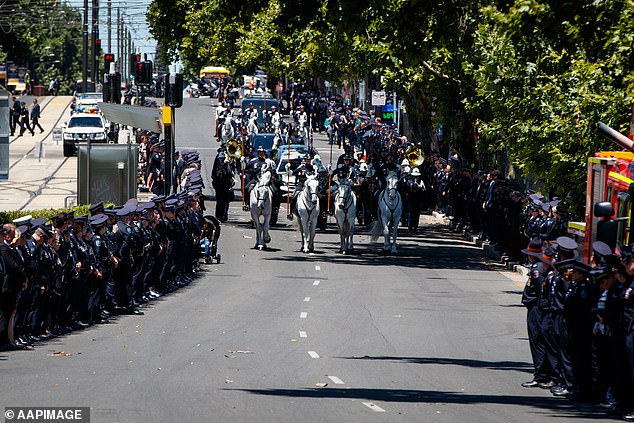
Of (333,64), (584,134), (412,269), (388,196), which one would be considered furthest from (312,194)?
(333,64)

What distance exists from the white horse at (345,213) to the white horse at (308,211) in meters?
0.54

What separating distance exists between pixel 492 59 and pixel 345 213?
5.06 meters

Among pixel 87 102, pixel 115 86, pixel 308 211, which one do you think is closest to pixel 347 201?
pixel 308 211

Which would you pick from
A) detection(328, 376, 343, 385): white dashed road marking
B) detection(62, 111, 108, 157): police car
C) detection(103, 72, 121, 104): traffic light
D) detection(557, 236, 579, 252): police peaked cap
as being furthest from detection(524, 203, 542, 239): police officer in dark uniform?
detection(62, 111, 108, 157): police car

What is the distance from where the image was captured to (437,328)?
795 inches

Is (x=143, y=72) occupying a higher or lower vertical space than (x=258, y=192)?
higher

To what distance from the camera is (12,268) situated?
1650 cm

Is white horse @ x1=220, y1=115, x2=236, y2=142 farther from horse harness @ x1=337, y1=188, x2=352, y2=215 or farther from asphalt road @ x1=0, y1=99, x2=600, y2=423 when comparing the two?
asphalt road @ x1=0, y1=99, x2=600, y2=423

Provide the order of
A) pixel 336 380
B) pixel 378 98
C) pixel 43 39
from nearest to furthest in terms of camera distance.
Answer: pixel 336 380, pixel 378 98, pixel 43 39

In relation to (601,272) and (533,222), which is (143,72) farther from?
(601,272)

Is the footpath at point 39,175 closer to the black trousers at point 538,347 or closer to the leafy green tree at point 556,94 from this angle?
the leafy green tree at point 556,94

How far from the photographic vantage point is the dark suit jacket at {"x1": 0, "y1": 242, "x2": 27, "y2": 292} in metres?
16.5

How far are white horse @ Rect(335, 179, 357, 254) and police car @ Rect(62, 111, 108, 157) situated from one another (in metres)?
29.8

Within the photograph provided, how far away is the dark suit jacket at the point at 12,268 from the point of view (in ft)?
Result: 54.0
